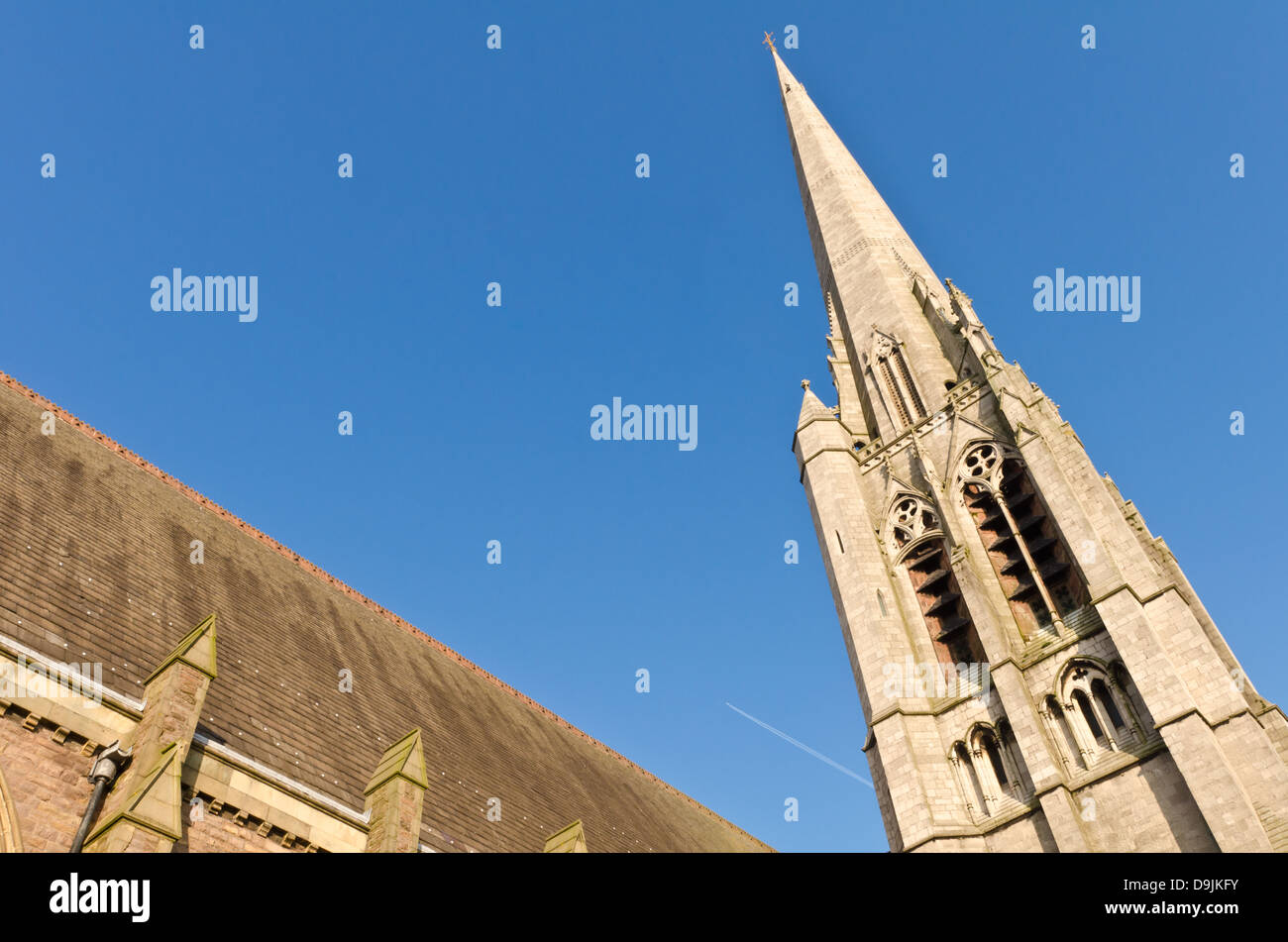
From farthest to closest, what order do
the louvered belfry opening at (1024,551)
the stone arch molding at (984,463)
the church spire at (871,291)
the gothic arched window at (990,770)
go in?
the church spire at (871,291)
the stone arch molding at (984,463)
the louvered belfry opening at (1024,551)
the gothic arched window at (990,770)

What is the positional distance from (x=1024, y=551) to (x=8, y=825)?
1933 cm

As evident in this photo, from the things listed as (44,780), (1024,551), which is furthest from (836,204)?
(44,780)

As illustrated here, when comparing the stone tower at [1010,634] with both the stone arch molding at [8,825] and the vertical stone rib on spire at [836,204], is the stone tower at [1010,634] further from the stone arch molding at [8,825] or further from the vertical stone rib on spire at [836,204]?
the stone arch molding at [8,825]

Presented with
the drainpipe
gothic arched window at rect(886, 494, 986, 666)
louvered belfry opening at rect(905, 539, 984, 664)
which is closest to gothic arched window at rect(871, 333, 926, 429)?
gothic arched window at rect(886, 494, 986, 666)

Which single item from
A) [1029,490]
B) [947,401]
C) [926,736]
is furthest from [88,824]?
[947,401]

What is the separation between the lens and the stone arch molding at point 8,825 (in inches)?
413

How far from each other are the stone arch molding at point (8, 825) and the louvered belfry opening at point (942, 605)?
1776 centimetres

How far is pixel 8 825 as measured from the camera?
34.8 feet

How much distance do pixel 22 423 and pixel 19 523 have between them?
14.8ft

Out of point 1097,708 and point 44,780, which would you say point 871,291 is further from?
point 44,780

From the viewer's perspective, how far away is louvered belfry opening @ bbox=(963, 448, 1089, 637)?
2152 cm

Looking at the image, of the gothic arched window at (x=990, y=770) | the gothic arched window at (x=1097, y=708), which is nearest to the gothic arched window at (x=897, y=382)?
the gothic arched window at (x=1097, y=708)

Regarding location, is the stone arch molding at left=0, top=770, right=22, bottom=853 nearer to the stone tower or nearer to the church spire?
the stone tower

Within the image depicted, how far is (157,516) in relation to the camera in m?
19.3
